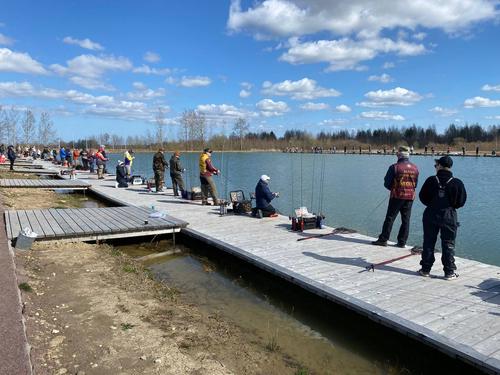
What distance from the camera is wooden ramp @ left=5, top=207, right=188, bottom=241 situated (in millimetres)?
8422

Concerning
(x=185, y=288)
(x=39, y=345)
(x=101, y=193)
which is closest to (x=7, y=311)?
(x=39, y=345)

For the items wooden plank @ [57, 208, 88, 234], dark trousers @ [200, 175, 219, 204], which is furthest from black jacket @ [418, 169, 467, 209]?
dark trousers @ [200, 175, 219, 204]

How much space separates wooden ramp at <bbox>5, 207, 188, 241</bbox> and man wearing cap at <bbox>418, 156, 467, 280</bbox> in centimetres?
561

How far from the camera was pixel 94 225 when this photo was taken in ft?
30.4

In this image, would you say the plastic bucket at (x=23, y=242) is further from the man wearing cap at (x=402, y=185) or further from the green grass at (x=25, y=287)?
the man wearing cap at (x=402, y=185)

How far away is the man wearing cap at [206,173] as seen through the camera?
12109mm

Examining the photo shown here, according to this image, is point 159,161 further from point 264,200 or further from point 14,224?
point 14,224

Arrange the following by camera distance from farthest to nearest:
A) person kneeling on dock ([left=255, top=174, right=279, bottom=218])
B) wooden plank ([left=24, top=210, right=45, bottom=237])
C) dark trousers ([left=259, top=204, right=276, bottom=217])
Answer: dark trousers ([left=259, top=204, right=276, bottom=217]) → person kneeling on dock ([left=255, top=174, right=279, bottom=218]) → wooden plank ([left=24, top=210, right=45, bottom=237])

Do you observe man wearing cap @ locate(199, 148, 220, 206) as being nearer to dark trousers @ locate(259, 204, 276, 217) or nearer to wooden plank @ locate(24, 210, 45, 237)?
dark trousers @ locate(259, 204, 276, 217)

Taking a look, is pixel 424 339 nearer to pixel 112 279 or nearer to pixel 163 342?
pixel 163 342

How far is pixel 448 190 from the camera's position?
5.63m

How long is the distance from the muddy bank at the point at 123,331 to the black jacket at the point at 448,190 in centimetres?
309

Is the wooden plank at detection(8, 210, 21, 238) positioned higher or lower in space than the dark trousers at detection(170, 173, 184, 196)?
lower

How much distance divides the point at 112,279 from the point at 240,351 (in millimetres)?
2754
